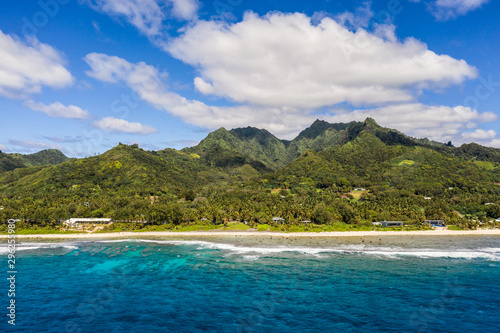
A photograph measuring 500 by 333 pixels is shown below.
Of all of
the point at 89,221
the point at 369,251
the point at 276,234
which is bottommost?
the point at 369,251

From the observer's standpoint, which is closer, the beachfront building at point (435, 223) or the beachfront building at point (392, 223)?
the beachfront building at point (392, 223)

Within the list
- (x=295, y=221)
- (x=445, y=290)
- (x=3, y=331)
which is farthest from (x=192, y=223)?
(x=445, y=290)

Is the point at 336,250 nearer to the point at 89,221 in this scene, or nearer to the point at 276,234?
the point at 276,234

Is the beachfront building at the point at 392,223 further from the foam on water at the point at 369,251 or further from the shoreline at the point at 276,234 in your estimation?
the foam on water at the point at 369,251

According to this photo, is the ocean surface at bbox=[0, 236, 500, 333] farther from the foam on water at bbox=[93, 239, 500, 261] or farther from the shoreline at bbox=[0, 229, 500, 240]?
the shoreline at bbox=[0, 229, 500, 240]

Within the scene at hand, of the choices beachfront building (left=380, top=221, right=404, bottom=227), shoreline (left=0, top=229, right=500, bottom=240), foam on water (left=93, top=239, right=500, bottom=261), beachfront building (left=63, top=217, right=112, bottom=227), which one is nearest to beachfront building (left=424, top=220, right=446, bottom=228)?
shoreline (left=0, top=229, right=500, bottom=240)

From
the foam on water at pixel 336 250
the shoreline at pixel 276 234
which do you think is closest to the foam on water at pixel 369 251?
the foam on water at pixel 336 250

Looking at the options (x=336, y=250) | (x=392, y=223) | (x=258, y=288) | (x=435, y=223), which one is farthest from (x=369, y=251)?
(x=435, y=223)

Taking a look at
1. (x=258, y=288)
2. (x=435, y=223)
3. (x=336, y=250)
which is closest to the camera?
(x=258, y=288)

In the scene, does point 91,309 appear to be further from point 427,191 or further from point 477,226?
point 427,191
